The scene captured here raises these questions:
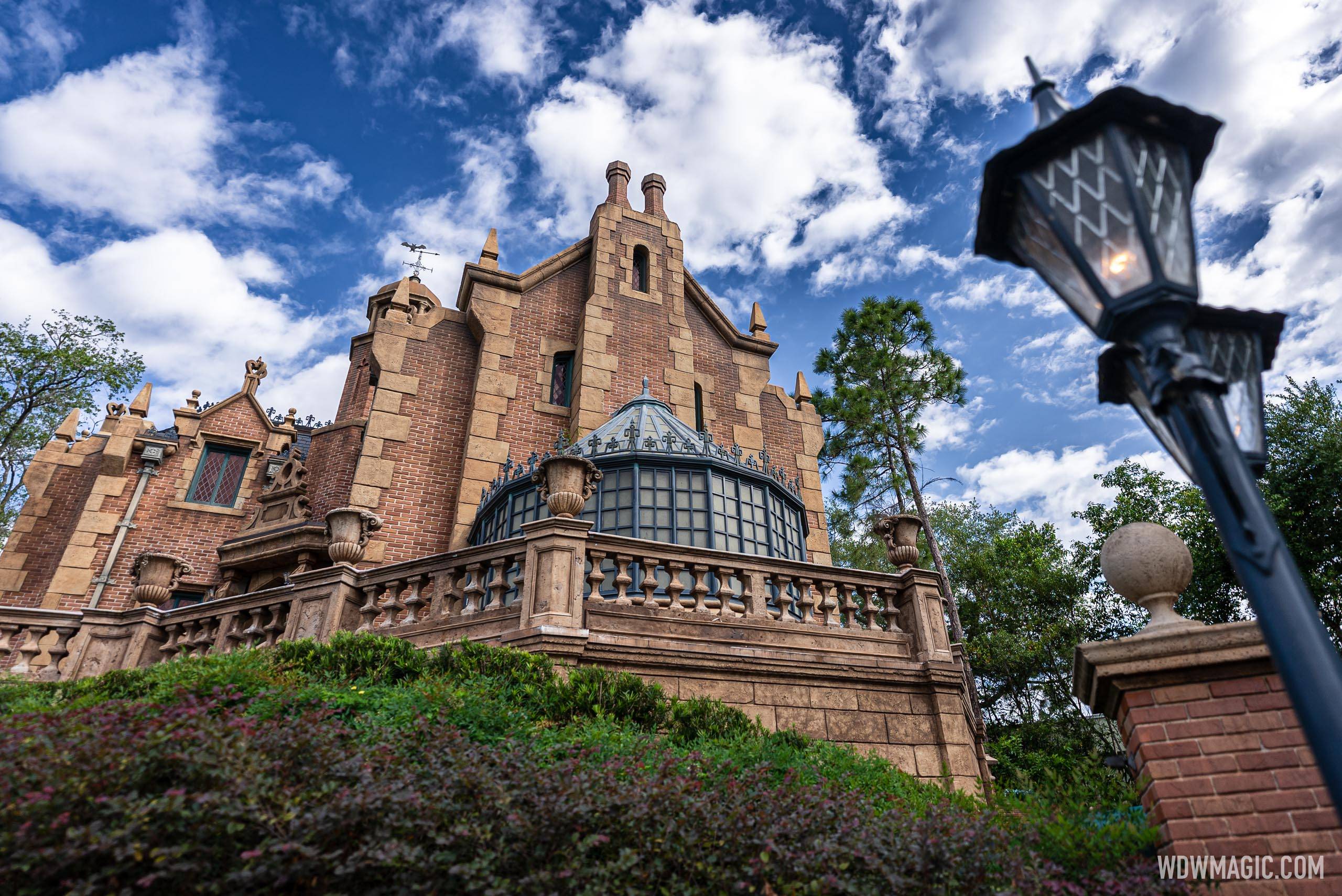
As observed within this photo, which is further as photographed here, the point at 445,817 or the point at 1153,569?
the point at 1153,569

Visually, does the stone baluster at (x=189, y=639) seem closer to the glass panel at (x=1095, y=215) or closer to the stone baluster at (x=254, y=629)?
the stone baluster at (x=254, y=629)

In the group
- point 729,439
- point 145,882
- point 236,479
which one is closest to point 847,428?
point 729,439

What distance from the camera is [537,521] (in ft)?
28.7

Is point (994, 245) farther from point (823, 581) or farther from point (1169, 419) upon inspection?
point (823, 581)

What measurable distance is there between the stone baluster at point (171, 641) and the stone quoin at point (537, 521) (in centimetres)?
6

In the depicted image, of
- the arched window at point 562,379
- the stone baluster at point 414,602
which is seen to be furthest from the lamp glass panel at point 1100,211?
the arched window at point 562,379

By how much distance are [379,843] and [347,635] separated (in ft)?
14.0

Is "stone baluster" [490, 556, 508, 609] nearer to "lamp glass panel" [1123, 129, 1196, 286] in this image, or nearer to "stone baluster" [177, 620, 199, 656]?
"stone baluster" [177, 620, 199, 656]

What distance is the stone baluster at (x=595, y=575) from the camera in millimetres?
8696

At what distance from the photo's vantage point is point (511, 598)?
11789 mm

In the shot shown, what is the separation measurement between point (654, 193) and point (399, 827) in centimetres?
2222

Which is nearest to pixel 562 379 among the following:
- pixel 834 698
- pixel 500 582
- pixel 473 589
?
pixel 500 582

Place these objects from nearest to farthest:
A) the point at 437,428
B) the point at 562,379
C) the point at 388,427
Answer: the point at 388,427
the point at 437,428
the point at 562,379

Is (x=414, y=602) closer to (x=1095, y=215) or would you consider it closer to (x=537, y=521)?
(x=537, y=521)
